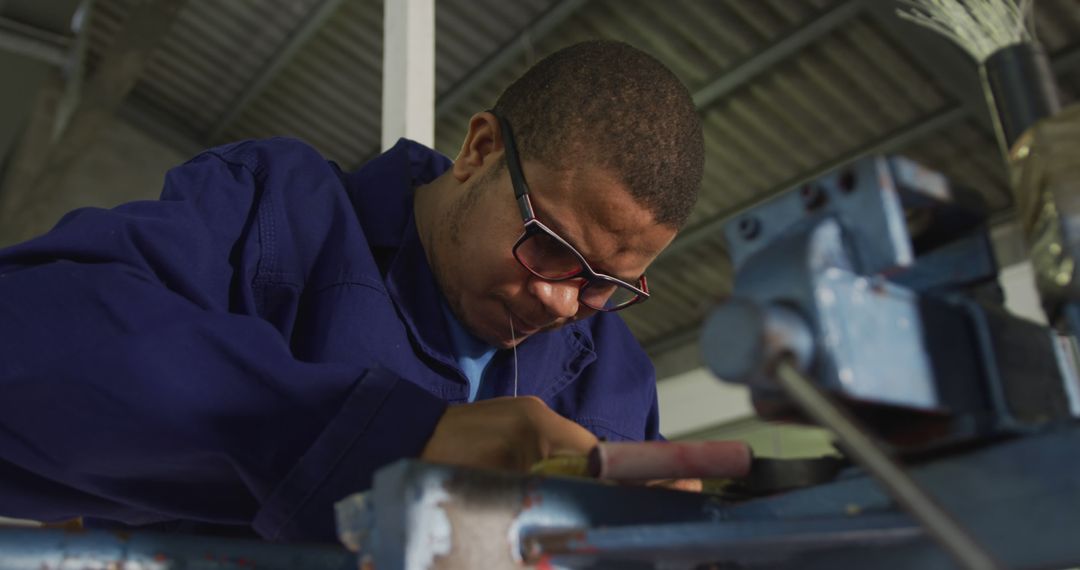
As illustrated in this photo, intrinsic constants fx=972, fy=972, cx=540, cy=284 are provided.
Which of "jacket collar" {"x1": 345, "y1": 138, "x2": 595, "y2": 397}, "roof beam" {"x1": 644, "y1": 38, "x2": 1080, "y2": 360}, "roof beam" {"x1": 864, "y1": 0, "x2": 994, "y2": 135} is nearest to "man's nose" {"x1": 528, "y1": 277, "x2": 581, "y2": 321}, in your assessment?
"jacket collar" {"x1": 345, "y1": 138, "x2": 595, "y2": 397}

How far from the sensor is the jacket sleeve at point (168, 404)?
77 cm

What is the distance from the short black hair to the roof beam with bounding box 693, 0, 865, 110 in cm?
224

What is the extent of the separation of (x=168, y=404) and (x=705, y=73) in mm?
3578

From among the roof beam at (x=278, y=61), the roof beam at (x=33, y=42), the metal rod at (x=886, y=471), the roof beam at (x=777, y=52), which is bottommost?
the metal rod at (x=886, y=471)

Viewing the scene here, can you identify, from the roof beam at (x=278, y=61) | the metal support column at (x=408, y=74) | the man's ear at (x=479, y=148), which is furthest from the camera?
the roof beam at (x=278, y=61)

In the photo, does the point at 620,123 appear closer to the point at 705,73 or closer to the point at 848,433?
the point at 848,433

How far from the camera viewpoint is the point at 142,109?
246 inches

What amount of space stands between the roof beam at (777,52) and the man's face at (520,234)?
2.36 metres

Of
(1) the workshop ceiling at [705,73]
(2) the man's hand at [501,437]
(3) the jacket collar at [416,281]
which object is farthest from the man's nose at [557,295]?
(1) the workshop ceiling at [705,73]

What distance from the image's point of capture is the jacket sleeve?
0.77 metres

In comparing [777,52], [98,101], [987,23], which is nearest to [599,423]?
[987,23]

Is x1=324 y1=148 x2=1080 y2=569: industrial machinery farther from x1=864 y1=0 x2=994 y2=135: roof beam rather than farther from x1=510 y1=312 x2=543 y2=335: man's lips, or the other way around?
x1=864 y1=0 x2=994 y2=135: roof beam

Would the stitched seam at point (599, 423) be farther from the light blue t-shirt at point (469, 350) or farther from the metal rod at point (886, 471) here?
the metal rod at point (886, 471)

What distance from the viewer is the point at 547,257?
127cm
